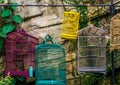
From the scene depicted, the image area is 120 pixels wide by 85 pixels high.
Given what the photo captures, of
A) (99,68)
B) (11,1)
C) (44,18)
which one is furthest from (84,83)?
(11,1)

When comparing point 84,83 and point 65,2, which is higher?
point 65,2

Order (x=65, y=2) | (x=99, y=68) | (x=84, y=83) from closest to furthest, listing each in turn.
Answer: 1. (x=99, y=68)
2. (x=84, y=83)
3. (x=65, y=2)

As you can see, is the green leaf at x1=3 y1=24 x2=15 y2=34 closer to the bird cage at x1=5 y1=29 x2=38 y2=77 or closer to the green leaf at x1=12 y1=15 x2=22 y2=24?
the green leaf at x1=12 y1=15 x2=22 y2=24

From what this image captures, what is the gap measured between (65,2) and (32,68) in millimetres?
1885

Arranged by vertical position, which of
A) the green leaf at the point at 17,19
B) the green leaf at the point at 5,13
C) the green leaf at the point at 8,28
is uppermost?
the green leaf at the point at 5,13

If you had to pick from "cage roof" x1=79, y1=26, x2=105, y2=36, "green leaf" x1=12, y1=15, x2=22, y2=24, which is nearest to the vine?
"green leaf" x1=12, y1=15, x2=22, y2=24

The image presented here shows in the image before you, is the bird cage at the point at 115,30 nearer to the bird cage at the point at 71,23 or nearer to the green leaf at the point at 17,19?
the bird cage at the point at 71,23

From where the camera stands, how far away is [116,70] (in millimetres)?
8992

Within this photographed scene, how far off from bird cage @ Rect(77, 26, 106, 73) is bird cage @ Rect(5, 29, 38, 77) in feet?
3.33

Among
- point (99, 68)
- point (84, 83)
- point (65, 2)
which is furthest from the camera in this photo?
point (65, 2)

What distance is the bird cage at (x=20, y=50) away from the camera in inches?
336

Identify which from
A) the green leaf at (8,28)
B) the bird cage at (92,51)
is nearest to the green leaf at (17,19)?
the green leaf at (8,28)

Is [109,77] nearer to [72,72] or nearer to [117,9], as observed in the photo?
[72,72]

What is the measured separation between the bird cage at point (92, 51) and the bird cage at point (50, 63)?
377 millimetres
